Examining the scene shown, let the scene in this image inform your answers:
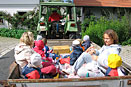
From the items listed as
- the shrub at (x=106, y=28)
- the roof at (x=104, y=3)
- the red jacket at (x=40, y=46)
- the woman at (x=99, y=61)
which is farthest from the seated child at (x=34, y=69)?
the roof at (x=104, y=3)

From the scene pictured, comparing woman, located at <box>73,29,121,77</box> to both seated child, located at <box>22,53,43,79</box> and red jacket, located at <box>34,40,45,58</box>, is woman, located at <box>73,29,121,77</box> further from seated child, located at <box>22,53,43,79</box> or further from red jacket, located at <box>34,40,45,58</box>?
red jacket, located at <box>34,40,45,58</box>

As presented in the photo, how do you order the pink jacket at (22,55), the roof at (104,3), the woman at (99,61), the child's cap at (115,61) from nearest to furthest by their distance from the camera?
1. the child's cap at (115,61)
2. the woman at (99,61)
3. the pink jacket at (22,55)
4. the roof at (104,3)

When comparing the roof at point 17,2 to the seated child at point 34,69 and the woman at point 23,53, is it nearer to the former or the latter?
the woman at point 23,53

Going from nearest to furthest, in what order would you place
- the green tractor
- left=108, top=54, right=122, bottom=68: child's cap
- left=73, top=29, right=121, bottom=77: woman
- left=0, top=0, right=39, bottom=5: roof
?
1. left=108, top=54, right=122, bottom=68: child's cap
2. left=73, top=29, right=121, bottom=77: woman
3. the green tractor
4. left=0, top=0, right=39, bottom=5: roof

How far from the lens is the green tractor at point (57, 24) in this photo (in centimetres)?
725

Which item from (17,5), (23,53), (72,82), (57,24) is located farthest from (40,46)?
(17,5)

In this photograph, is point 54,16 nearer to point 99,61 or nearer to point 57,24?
point 57,24

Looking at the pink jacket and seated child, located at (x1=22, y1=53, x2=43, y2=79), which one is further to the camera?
the pink jacket

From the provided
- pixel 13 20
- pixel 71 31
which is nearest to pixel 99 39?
pixel 71 31

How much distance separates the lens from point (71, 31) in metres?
7.28

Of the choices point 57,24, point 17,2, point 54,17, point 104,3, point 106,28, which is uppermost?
point 17,2

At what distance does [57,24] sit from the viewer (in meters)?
7.53

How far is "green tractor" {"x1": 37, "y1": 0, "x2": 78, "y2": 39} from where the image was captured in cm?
725

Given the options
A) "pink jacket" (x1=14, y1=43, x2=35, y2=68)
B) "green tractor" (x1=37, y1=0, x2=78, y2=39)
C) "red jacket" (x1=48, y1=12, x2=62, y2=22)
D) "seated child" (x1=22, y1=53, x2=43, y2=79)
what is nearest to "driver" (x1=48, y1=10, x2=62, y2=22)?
"red jacket" (x1=48, y1=12, x2=62, y2=22)
